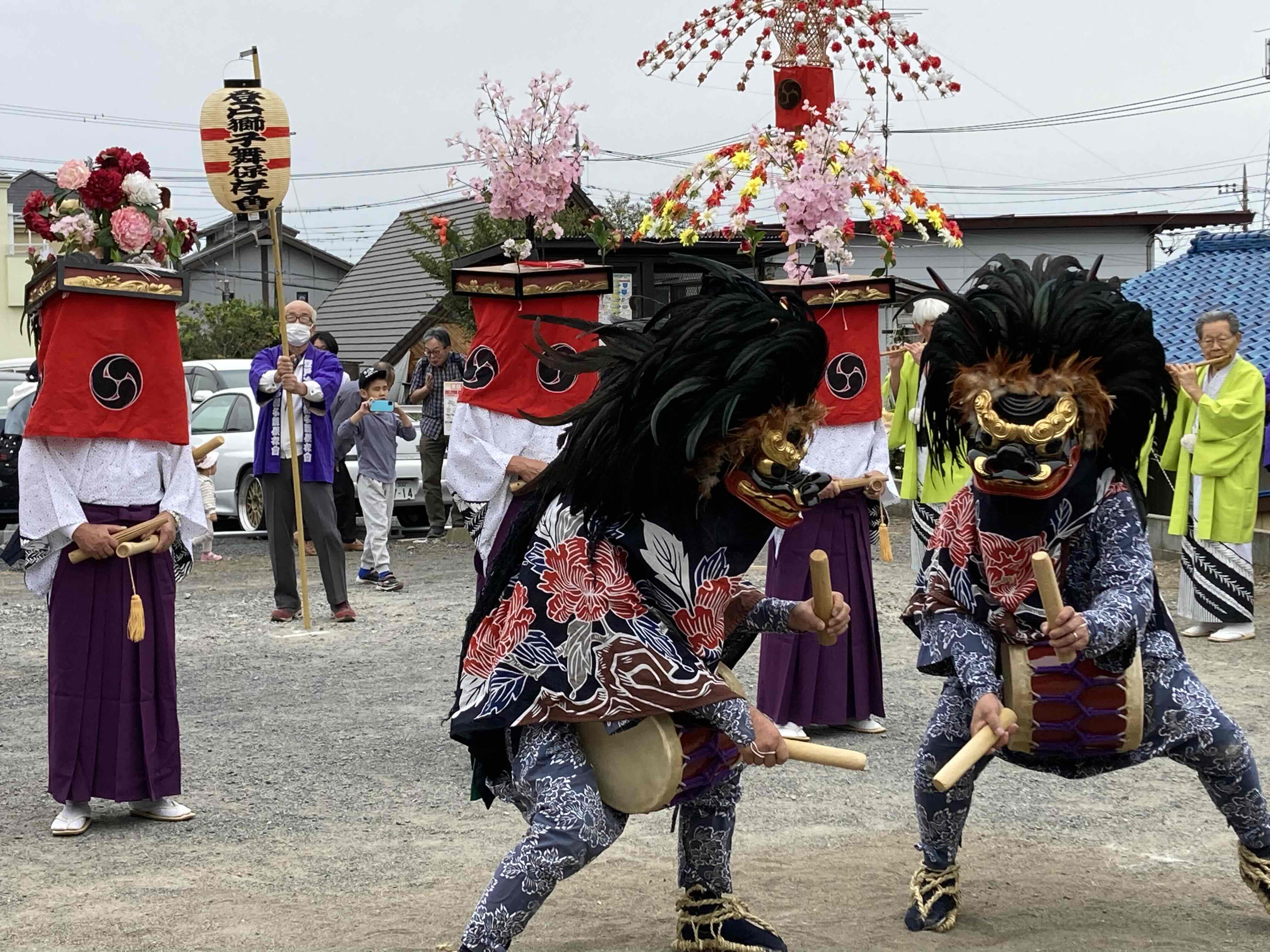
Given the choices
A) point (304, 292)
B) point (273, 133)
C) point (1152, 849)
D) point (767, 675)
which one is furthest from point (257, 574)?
point (304, 292)

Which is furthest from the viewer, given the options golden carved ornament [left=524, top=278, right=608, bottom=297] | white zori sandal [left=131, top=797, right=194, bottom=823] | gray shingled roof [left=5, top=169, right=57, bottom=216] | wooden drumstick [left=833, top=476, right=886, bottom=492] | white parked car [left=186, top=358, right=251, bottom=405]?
gray shingled roof [left=5, top=169, right=57, bottom=216]

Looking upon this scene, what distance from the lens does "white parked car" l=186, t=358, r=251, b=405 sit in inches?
674

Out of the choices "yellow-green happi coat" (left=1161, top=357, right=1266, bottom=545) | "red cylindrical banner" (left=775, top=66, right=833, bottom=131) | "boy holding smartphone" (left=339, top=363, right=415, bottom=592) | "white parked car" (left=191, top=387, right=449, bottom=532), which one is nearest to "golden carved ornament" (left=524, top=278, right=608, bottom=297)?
"yellow-green happi coat" (left=1161, top=357, right=1266, bottom=545)

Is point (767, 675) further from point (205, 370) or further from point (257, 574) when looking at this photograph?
point (205, 370)

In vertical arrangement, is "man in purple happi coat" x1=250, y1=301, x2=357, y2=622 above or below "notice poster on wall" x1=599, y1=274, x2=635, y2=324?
below

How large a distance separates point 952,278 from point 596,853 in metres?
26.4

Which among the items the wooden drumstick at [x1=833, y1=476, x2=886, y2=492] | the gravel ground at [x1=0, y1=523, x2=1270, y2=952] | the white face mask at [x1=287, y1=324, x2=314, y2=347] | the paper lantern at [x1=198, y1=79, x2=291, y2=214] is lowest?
the gravel ground at [x1=0, y1=523, x2=1270, y2=952]

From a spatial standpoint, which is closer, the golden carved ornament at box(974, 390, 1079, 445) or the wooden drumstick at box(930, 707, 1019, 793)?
the wooden drumstick at box(930, 707, 1019, 793)

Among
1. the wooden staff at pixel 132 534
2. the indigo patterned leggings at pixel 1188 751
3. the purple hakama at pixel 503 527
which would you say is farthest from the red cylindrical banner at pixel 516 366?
the indigo patterned leggings at pixel 1188 751

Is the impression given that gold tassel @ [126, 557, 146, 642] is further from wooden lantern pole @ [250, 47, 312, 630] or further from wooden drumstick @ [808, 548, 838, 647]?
wooden lantern pole @ [250, 47, 312, 630]

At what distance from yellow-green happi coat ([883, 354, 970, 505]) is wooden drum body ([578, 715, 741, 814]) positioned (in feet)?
16.5

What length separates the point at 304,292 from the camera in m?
44.1

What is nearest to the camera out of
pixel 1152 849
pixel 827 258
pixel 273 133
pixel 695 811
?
pixel 695 811

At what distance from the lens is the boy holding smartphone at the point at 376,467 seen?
11.7 metres
